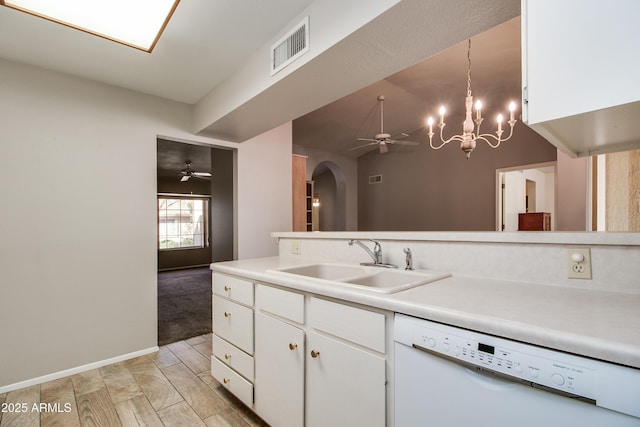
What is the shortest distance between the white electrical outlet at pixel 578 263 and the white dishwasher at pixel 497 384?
2.01 feet

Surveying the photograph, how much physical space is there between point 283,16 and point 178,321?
3.38 meters

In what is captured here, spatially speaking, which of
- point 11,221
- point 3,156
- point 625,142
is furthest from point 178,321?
point 625,142

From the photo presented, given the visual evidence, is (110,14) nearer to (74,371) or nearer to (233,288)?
(233,288)

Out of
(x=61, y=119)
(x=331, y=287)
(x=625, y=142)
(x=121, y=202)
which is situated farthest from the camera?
(x=121, y=202)

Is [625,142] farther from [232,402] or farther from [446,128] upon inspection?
[446,128]

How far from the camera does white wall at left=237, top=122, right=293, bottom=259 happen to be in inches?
126

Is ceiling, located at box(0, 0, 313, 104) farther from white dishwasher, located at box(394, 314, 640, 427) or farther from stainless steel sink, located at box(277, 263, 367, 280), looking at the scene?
white dishwasher, located at box(394, 314, 640, 427)

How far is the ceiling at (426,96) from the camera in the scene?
3.69m

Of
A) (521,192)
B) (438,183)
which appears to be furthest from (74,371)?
(521,192)

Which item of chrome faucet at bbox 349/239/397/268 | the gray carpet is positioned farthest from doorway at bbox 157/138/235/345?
chrome faucet at bbox 349/239/397/268

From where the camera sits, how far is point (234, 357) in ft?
6.00

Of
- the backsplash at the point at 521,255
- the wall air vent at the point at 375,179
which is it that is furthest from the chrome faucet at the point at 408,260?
the wall air vent at the point at 375,179

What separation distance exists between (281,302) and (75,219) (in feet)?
6.45

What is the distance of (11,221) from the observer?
2.09m
